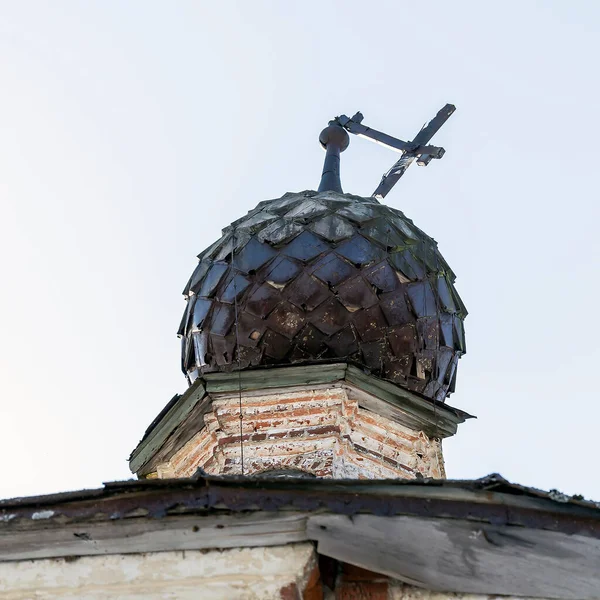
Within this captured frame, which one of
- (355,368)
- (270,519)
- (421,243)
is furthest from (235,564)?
(421,243)

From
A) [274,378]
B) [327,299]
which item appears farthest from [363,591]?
[327,299]

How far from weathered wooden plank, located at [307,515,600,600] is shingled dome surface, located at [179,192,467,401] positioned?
2.67m

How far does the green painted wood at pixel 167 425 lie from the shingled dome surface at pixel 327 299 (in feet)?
1.04

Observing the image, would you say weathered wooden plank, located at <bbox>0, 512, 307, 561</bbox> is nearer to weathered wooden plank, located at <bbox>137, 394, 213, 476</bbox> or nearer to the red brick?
the red brick

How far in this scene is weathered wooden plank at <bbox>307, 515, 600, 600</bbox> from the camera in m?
4.21

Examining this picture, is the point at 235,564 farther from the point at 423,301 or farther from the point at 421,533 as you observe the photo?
the point at 423,301

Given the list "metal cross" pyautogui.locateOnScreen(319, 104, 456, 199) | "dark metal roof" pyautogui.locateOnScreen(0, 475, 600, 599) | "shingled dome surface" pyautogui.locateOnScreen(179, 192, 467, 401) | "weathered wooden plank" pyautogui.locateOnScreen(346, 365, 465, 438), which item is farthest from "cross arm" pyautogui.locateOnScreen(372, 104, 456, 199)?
"dark metal roof" pyautogui.locateOnScreen(0, 475, 600, 599)

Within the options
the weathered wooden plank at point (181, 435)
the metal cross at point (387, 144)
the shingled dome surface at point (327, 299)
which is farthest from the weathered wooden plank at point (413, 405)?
the metal cross at point (387, 144)

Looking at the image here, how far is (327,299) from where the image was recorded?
716cm

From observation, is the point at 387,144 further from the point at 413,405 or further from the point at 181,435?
the point at 181,435

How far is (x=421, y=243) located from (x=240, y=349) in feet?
5.11

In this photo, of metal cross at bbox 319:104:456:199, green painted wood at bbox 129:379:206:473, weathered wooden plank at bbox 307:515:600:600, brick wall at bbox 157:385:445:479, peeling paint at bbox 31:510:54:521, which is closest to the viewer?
weathered wooden plank at bbox 307:515:600:600

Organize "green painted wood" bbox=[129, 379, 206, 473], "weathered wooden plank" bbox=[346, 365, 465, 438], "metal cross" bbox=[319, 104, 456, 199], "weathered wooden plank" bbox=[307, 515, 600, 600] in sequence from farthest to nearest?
"metal cross" bbox=[319, 104, 456, 199] < "green painted wood" bbox=[129, 379, 206, 473] < "weathered wooden plank" bbox=[346, 365, 465, 438] < "weathered wooden plank" bbox=[307, 515, 600, 600]

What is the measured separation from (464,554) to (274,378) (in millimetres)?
2814
